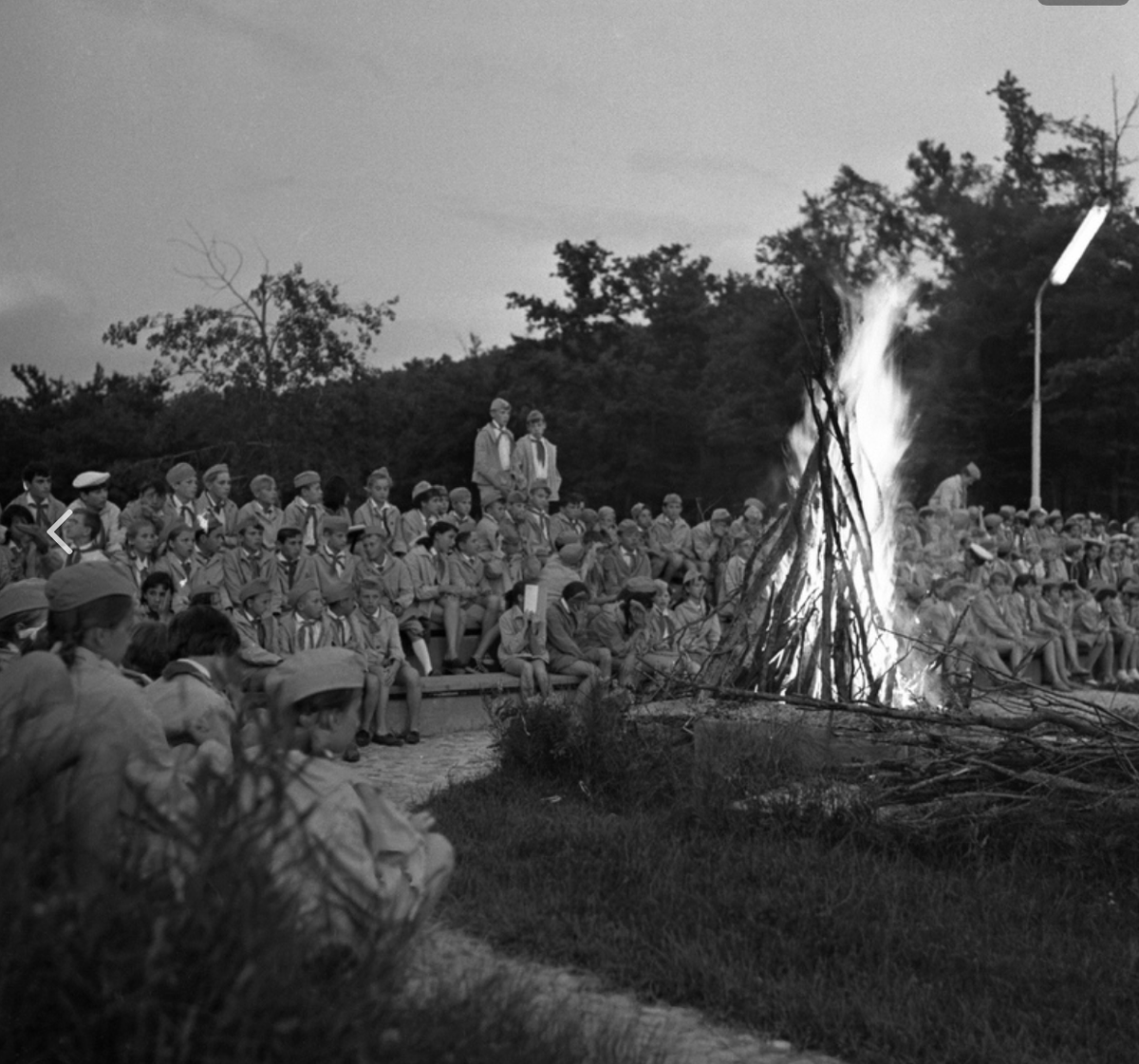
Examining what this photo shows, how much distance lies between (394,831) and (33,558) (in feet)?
28.5

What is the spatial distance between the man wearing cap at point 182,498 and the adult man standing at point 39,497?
889 millimetres

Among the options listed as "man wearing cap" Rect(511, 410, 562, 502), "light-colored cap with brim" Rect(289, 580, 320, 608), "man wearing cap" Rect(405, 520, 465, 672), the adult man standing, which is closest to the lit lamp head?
"man wearing cap" Rect(511, 410, 562, 502)

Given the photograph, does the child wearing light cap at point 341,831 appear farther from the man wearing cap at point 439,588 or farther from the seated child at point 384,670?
the man wearing cap at point 439,588

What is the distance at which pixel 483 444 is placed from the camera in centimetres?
1658

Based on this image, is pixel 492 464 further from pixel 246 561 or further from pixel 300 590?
pixel 300 590

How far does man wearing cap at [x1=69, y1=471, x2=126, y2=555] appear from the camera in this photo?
12.0m

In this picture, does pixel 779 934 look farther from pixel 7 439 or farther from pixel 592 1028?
pixel 7 439

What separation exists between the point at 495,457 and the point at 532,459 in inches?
18.3

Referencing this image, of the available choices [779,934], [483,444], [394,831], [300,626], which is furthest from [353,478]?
[394,831]

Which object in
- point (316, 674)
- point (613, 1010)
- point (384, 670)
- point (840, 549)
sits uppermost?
point (840, 549)

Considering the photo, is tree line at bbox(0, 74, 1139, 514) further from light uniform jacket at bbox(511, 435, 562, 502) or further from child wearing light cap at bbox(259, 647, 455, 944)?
child wearing light cap at bbox(259, 647, 455, 944)

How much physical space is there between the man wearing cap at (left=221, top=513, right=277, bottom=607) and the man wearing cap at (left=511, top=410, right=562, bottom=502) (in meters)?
4.32

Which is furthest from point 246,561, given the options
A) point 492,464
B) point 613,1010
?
Answer: point 613,1010

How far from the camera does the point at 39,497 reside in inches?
490
